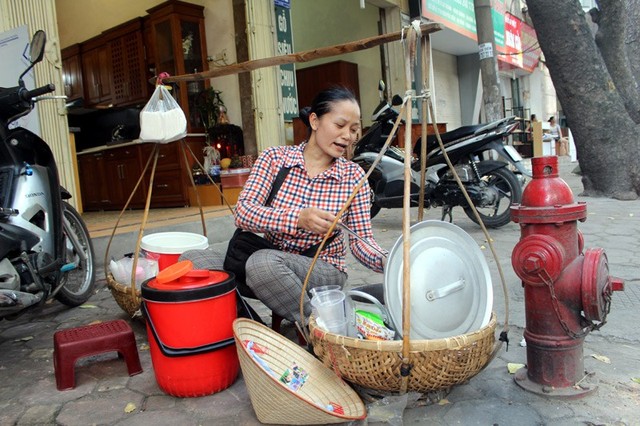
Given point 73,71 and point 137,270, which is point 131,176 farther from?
point 137,270

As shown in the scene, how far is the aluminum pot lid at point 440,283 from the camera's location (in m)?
1.57

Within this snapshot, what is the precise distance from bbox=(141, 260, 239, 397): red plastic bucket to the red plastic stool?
0.23 metres

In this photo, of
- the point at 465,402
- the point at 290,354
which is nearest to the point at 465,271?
the point at 465,402

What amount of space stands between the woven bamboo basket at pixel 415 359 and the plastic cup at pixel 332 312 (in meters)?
0.13

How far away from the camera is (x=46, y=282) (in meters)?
2.46

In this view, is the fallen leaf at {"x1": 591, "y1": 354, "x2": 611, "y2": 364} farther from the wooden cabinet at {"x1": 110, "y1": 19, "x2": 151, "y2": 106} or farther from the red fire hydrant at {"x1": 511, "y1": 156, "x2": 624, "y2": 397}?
the wooden cabinet at {"x1": 110, "y1": 19, "x2": 151, "y2": 106}

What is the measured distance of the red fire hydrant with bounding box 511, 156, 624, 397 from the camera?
158cm

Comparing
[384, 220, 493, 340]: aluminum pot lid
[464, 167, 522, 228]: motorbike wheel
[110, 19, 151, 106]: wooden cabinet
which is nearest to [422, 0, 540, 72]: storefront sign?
[464, 167, 522, 228]: motorbike wheel

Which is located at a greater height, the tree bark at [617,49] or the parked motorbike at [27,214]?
the tree bark at [617,49]

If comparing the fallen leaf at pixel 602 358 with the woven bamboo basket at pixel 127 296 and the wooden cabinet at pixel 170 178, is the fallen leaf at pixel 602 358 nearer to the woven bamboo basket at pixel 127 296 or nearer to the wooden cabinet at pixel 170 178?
the woven bamboo basket at pixel 127 296

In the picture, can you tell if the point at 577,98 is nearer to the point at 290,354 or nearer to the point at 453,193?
the point at 453,193

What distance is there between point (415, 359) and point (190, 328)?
2.63ft


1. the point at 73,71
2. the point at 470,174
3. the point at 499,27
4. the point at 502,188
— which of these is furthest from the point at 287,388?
the point at 499,27

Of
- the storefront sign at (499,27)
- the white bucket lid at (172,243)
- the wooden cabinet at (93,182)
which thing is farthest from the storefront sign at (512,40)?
the white bucket lid at (172,243)
